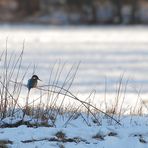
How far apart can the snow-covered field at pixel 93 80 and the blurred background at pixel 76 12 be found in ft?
36.6

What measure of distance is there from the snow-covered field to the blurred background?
1115 cm

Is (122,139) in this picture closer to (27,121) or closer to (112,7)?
(27,121)

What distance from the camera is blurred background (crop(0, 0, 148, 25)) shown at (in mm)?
36281

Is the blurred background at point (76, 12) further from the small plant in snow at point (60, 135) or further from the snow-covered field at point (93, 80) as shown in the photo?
the small plant in snow at point (60, 135)

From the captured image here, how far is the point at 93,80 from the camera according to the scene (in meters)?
12.2

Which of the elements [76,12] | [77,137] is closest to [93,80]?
[77,137]

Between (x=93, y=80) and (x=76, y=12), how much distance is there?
87.5 feet

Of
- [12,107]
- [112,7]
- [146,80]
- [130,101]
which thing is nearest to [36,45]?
[146,80]

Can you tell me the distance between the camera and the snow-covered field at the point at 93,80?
16.2 ft

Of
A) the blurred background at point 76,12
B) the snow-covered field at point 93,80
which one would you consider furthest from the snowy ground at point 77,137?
the blurred background at point 76,12

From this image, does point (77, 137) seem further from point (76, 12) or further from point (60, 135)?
point (76, 12)

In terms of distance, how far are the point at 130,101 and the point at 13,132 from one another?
15.3 feet

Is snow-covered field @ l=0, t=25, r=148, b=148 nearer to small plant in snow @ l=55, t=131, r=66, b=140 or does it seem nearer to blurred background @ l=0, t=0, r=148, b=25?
small plant in snow @ l=55, t=131, r=66, b=140

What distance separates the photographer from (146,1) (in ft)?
134
